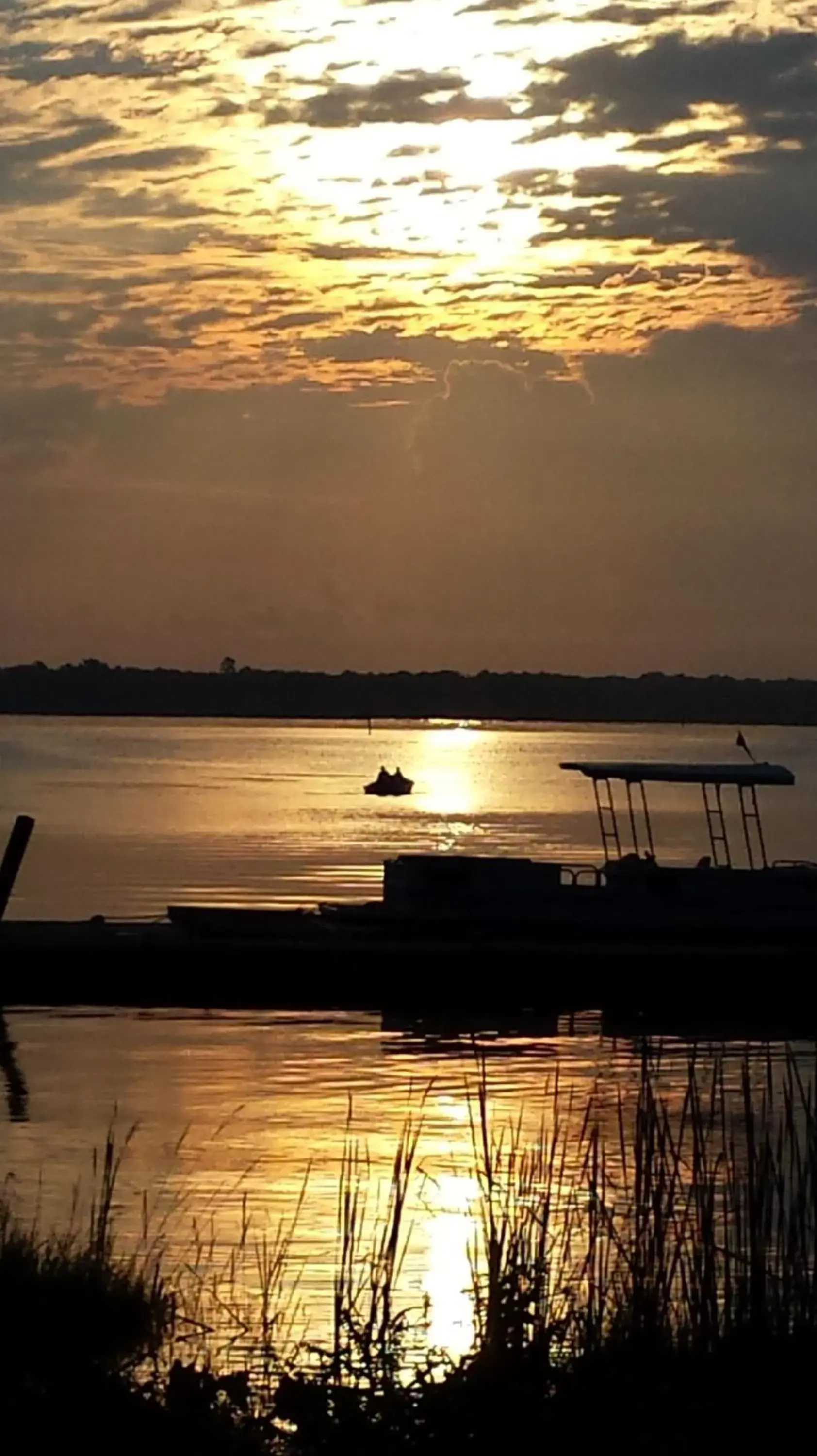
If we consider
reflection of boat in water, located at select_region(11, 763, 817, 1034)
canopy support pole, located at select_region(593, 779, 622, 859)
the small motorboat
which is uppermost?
the small motorboat

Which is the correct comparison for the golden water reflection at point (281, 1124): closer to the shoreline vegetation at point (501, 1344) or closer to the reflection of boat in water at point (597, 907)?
the shoreline vegetation at point (501, 1344)

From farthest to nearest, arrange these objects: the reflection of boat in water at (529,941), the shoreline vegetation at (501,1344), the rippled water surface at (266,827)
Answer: the rippled water surface at (266,827) < the reflection of boat in water at (529,941) < the shoreline vegetation at (501,1344)

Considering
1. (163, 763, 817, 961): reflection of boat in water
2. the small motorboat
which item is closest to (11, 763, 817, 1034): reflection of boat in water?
(163, 763, 817, 961): reflection of boat in water

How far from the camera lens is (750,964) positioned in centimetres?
3166

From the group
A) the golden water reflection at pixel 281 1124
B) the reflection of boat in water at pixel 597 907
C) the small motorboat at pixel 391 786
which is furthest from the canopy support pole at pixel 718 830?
the small motorboat at pixel 391 786

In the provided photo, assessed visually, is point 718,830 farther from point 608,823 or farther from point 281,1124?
point 281,1124

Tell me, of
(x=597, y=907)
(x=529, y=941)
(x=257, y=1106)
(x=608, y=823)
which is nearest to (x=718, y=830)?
(x=608, y=823)

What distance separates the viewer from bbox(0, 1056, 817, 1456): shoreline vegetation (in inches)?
340

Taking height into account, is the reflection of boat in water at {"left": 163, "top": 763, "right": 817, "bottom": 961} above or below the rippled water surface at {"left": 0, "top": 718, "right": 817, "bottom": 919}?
below

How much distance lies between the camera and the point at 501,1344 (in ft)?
30.4

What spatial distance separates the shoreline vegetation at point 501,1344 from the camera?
8.62 meters

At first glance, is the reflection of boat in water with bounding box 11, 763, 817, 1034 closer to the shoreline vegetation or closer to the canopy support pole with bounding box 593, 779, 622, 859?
the canopy support pole with bounding box 593, 779, 622, 859

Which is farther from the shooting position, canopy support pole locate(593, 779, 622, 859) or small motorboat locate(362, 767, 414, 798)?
small motorboat locate(362, 767, 414, 798)

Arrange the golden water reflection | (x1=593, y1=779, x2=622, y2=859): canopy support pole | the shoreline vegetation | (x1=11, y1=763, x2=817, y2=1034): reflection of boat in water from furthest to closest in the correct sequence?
(x1=593, y1=779, x2=622, y2=859): canopy support pole < (x1=11, y1=763, x2=817, y2=1034): reflection of boat in water < the golden water reflection < the shoreline vegetation
